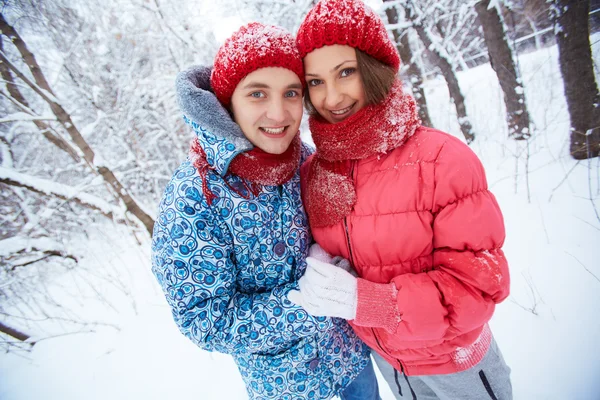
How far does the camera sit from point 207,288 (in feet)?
3.31

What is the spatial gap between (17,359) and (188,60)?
6495mm

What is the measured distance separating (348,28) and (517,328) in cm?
254

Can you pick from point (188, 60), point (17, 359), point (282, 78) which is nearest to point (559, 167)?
point (282, 78)

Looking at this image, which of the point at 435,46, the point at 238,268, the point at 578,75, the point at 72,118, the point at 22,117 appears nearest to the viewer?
the point at 238,268

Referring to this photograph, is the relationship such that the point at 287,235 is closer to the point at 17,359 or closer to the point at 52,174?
the point at 17,359

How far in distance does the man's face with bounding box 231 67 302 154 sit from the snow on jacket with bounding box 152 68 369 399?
10 centimetres

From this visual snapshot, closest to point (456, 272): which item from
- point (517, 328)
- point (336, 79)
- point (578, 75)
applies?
point (336, 79)

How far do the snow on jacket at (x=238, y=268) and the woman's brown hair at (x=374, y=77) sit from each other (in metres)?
0.59

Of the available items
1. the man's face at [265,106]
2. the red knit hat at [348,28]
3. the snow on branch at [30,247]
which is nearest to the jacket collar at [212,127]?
the man's face at [265,106]

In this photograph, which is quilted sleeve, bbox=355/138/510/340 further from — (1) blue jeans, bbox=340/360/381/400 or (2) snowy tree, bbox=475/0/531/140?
(2) snowy tree, bbox=475/0/531/140

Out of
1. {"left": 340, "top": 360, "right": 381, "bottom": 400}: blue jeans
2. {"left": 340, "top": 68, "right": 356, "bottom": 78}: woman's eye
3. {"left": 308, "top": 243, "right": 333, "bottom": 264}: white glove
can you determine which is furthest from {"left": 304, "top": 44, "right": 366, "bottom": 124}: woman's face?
{"left": 340, "top": 360, "right": 381, "bottom": 400}: blue jeans

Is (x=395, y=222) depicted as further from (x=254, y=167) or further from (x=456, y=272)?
(x=254, y=167)

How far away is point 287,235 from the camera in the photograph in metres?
1.20

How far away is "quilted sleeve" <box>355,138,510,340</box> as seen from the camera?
910 mm
